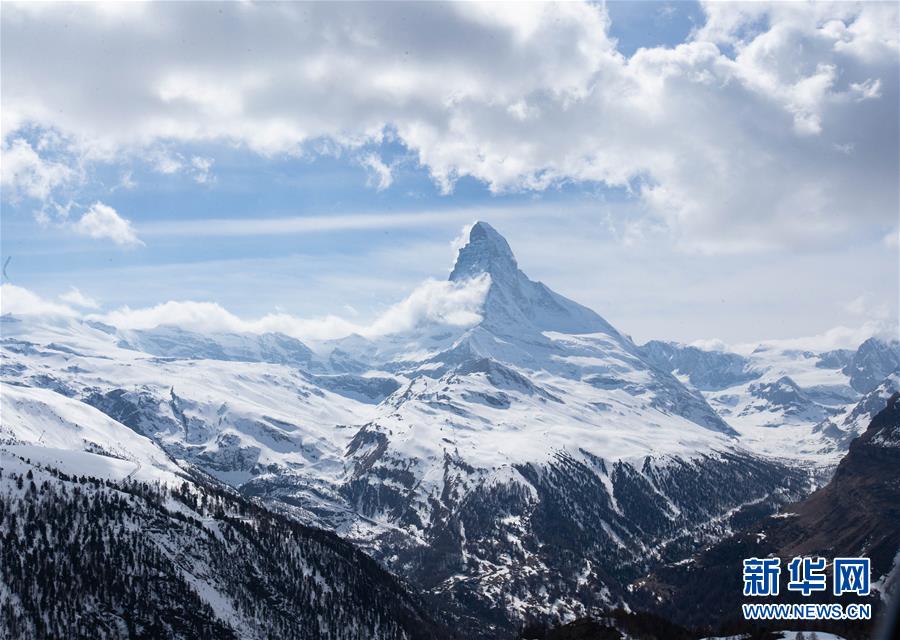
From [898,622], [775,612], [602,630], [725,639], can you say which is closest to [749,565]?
[775,612]

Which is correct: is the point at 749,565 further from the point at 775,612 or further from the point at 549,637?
the point at 549,637

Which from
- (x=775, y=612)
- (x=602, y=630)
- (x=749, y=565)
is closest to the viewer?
(x=775, y=612)

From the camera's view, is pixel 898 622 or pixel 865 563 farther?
pixel 865 563

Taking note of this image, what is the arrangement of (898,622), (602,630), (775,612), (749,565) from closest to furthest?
(898,622) → (775,612) → (749,565) → (602,630)

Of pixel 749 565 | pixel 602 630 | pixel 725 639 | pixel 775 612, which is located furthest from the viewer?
pixel 602 630

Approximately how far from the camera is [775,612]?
12406 centimetres

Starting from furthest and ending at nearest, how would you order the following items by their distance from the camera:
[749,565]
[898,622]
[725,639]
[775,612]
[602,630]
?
[602,630], [725,639], [749,565], [775,612], [898,622]

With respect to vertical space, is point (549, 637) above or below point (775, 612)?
below

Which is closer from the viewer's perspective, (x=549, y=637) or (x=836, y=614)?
(x=836, y=614)

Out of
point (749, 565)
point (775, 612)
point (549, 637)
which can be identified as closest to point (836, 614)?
point (749, 565)

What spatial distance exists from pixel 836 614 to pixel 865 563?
26552mm

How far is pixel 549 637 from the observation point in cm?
18975

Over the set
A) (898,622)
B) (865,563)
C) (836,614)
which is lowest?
(836,614)

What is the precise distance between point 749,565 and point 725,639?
28.1m
